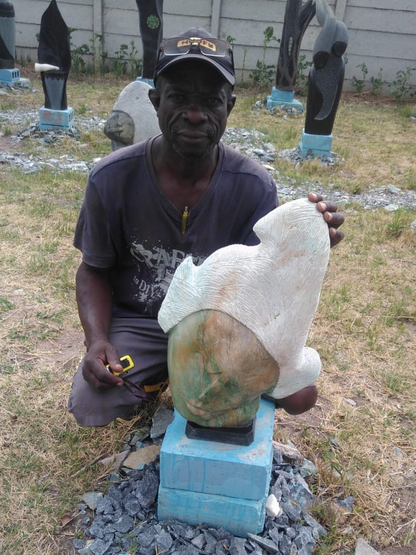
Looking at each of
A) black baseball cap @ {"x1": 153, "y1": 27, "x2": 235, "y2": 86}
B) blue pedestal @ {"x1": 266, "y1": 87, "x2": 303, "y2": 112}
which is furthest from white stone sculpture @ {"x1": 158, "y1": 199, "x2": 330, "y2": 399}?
blue pedestal @ {"x1": 266, "y1": 87, "x2": 303, "y2": 112}

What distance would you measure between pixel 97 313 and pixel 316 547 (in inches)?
46.3

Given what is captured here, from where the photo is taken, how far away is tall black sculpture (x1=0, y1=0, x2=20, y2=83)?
8.38 metres

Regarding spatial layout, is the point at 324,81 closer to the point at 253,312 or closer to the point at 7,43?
the point at 7,43

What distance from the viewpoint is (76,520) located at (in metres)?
1.90

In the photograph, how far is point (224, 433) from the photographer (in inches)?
70.3

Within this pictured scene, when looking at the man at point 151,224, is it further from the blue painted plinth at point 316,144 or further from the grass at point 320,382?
the blue painted plinth at point 316,144

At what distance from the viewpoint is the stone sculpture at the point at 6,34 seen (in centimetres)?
837

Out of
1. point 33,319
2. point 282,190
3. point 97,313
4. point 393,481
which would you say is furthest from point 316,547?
Answer: point 282,190

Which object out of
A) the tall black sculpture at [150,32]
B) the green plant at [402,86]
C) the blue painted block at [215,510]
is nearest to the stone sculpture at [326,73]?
the tall black sculpture at [150,32]

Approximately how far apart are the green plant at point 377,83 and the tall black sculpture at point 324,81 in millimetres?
4985

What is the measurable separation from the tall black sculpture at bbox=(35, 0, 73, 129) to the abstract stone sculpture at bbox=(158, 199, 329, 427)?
5.84 m

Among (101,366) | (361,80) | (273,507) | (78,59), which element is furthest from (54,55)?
(361,80)

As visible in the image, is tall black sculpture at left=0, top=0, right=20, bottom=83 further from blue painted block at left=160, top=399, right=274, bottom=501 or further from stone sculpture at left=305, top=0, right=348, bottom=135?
blue painted block at left=160, top=399, right=274, bottom=501

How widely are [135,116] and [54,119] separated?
3.04m
